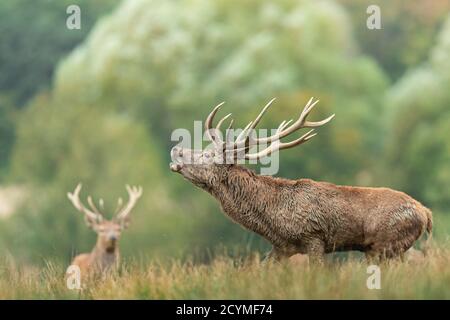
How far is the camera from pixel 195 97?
1415 inches

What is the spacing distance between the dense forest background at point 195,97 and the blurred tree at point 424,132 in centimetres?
5

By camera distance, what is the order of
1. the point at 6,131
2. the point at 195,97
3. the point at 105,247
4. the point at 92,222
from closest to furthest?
the point at 105,247
the point at 92,222
the point at 195,97
the point at 6,131

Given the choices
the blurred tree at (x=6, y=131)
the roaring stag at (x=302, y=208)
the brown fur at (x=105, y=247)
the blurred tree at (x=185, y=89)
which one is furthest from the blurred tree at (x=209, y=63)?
the roaring stag at (x=302, y=208)

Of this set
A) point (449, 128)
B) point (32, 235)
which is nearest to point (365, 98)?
point (449, 128)

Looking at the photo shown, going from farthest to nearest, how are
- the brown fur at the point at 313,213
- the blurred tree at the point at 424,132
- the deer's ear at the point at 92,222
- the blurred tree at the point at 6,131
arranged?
the blurred tree at the point at 6,131 < the blurred tree at the point at 424,132 < the deer's ear at the point at 92,222 < the brown fur at the point at 313,213

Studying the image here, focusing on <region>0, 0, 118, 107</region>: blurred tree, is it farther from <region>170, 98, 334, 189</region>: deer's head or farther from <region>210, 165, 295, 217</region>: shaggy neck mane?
<region>210, 165, 295, 217</region>: shaggy neck mane

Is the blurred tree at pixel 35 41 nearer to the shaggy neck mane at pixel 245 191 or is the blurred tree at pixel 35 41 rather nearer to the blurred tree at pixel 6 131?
the blurred tree at pixel 6 131

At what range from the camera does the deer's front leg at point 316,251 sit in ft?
31.9

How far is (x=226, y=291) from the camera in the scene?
8484 mm

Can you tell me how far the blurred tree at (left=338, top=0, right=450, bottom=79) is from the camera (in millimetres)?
39844

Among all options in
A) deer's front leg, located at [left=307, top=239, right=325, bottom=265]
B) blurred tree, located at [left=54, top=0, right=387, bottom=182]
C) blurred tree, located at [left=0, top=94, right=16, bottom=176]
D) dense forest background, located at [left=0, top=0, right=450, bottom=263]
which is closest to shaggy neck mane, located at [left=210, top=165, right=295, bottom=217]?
deer's front leg, located at [left=307, top=239, right=325, bottom=265]

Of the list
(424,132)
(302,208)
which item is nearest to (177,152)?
(302,208)

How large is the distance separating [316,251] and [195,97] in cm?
2643

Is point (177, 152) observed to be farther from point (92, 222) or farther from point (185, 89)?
point (185, 89)
